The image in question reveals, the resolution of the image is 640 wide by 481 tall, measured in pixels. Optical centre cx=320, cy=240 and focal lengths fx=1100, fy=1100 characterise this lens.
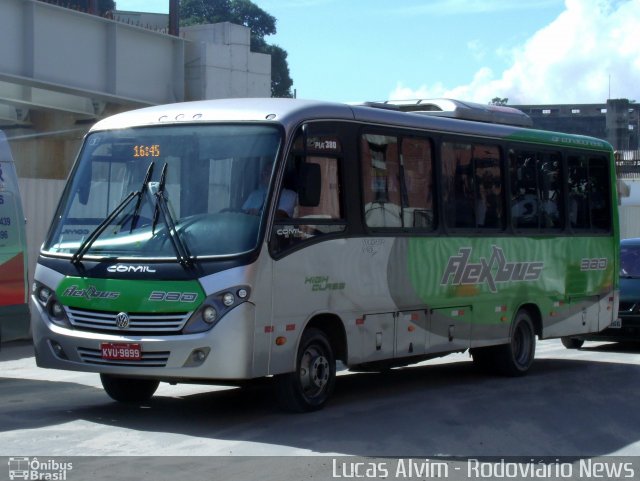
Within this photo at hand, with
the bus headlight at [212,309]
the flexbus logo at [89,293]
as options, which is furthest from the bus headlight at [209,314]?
the flexbus logo at [89,293]

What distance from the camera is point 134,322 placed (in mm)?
9633

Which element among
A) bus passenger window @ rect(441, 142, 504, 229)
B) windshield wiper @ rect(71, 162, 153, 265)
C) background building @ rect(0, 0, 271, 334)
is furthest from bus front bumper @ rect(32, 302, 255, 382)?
background building @ rect(0, 0, 271, 334)

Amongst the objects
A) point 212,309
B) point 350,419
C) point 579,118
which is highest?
point 579,118

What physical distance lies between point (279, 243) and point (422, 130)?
10.7ft

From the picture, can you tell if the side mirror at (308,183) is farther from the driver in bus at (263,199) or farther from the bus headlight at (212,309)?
the bus headlight at (212,309)

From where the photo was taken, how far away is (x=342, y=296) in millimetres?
10836

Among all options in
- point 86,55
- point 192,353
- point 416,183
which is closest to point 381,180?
point 416,183

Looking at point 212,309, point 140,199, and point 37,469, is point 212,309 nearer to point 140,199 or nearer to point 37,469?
point 140,199

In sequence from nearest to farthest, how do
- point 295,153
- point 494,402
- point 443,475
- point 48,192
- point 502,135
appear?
point 443,475 < point 295,153 < point 494,402 < point 502,135 < point 48,192

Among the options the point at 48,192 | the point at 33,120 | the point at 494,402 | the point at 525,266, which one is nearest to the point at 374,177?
the point at 494,402

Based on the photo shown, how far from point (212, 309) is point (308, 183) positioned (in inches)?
60.8

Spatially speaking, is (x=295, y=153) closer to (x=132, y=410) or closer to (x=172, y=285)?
(x=172, y=285)

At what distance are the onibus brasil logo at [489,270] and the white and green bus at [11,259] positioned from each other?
481 centimetres

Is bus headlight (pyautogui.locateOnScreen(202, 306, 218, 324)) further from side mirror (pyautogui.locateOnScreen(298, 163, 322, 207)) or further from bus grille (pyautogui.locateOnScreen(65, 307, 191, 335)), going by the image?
side mirror (pyautogui.locateOnScreen(298, 163, 322, 207))
